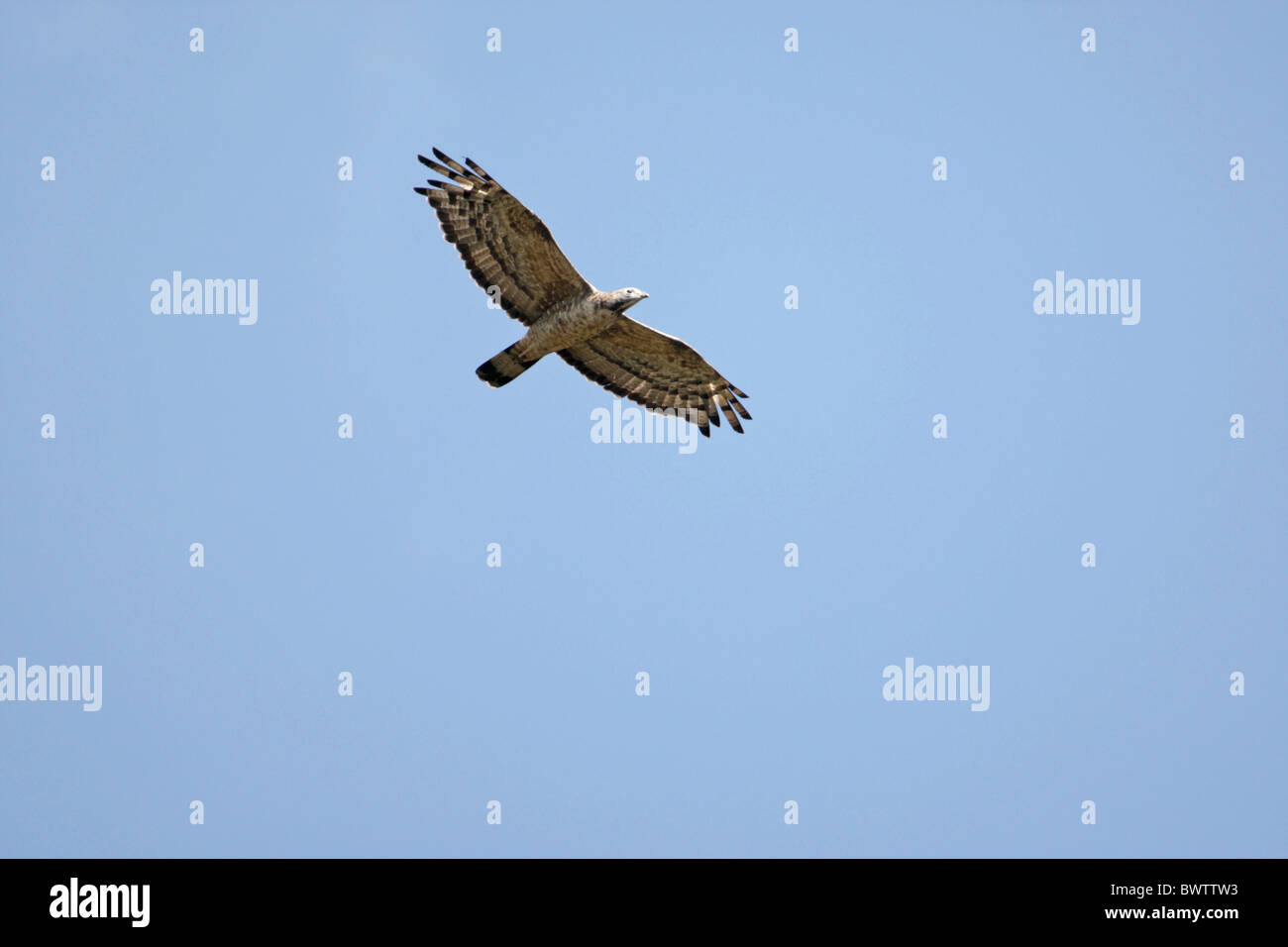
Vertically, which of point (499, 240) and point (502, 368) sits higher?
point (499, 240)

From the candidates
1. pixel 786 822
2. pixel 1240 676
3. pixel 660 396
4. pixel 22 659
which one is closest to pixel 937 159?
pixel 660 396

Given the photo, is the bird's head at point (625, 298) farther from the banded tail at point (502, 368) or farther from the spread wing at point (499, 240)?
the banded tail at point (502, 368)

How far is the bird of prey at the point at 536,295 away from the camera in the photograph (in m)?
17.3

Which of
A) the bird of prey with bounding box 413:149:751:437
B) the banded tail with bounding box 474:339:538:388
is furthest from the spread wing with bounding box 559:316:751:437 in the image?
the banded tail with bounding box 474:339:538:388

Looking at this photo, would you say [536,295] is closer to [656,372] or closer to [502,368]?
[502,368]

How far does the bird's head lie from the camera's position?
56.4 ft

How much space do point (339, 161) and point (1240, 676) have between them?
18059 mm

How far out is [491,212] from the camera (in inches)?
684

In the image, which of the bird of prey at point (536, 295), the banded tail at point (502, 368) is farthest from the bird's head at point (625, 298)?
the banded tail at point (502, 368)

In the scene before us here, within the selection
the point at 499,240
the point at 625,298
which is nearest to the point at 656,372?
the point at 625,298

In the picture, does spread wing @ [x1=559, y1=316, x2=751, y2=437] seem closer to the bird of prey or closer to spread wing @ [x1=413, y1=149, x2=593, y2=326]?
the bird of prey

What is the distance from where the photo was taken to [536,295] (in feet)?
58.7

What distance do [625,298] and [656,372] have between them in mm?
2145
